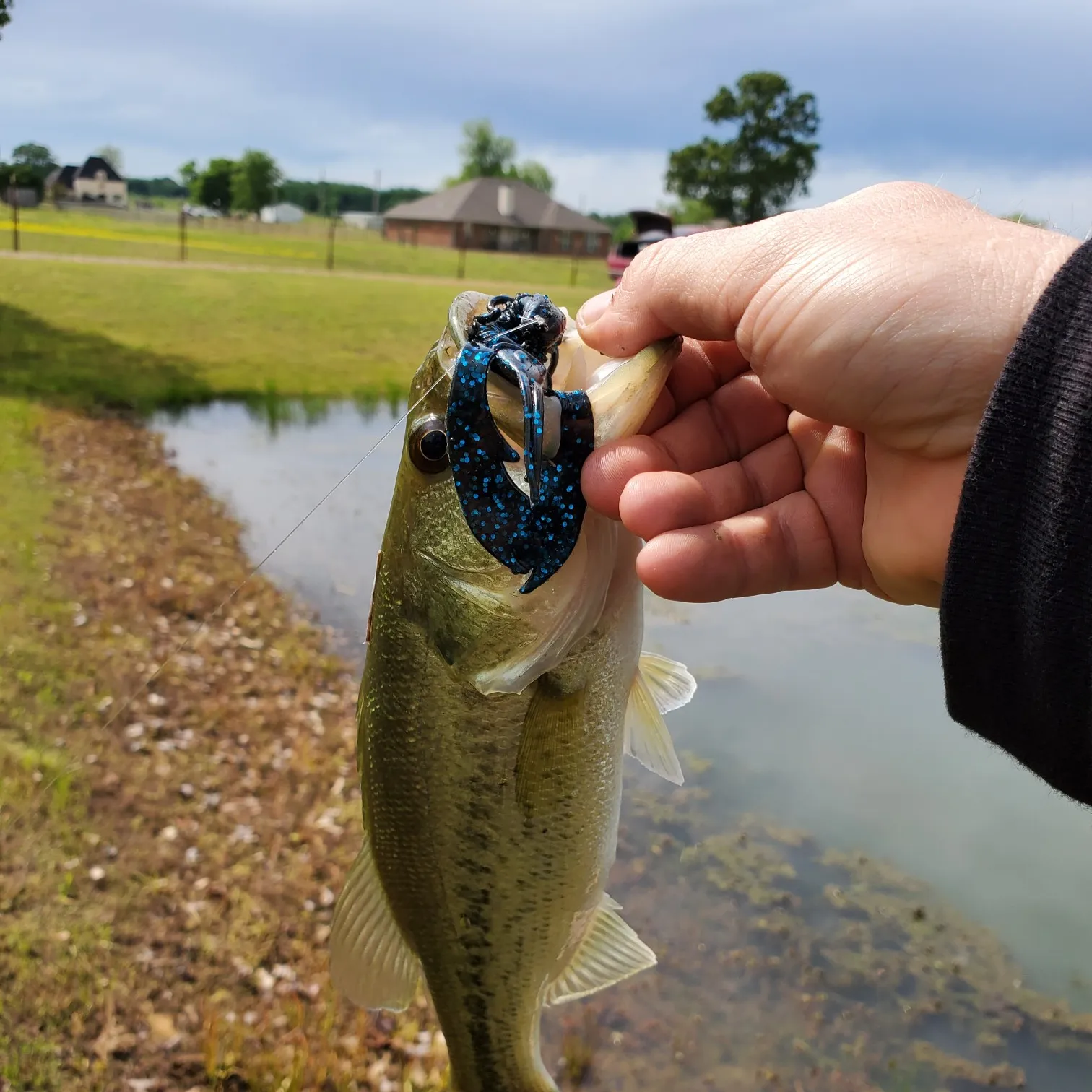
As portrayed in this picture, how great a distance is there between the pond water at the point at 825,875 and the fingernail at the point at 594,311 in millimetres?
457

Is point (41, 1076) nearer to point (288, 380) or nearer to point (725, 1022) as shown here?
point (725, 1022)

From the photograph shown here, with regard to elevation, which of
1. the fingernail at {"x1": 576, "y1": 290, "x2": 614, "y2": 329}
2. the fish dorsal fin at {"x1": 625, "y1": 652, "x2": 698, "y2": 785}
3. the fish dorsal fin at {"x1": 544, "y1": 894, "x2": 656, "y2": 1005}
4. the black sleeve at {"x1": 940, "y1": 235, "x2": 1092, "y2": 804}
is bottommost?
the fish dorsal fin at {"x1": 544, "y1": 894, "x2": 656, "y2": 1005}

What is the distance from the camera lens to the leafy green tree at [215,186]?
71.2 m

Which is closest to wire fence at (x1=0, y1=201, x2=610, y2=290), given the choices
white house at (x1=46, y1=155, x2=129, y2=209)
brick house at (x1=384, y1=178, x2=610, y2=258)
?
brick house at (x1=384, y1=178, x2=610, y2=258)

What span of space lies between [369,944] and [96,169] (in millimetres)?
81811

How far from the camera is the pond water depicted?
340 centimetres

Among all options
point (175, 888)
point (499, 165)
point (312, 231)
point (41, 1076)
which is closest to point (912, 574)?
point (41, 1076)

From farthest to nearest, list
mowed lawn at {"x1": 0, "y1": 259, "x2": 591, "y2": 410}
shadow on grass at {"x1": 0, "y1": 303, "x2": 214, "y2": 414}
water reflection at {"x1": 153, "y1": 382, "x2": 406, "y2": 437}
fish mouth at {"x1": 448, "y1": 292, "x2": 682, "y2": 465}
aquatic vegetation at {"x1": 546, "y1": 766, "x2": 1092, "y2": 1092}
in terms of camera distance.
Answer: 1. mowed lawn at {"x1": 0, "y1": 259, "x2": 591, "y2": 410}
2. water reflection at {"x1": 153, "y1": 382, "x2": 406, "y2": 437}
3. shadow on grass at {"x1": 0, "y1": 303, "x2": 214, "y2": 414}
4. aquatic vegetation at {"x1": 546, "y1": 766, "x2": 1092, "y2": 1092}
5. fish mouth at {"x1": 448, "y1": 292, "x2": 682, "y2": 465}

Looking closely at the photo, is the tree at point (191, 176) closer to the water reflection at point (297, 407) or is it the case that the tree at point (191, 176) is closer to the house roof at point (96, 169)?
the house roof at point (96, 169)

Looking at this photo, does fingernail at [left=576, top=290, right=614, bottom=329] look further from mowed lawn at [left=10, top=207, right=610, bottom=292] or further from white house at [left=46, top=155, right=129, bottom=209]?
white house at [left=46, top=155, right=129, bottom=209]

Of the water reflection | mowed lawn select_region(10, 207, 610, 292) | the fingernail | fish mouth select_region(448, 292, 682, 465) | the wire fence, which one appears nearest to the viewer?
fish mouth select_region(448, 292, 682, 465)

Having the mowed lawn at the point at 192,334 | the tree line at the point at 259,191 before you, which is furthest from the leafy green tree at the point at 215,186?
the mowed lawn at the point at 192,334

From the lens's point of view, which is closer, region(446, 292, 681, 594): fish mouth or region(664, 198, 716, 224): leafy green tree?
region(446, 292, 681, 594): fish mouth

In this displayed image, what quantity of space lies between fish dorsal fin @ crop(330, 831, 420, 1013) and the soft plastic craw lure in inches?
31.6
